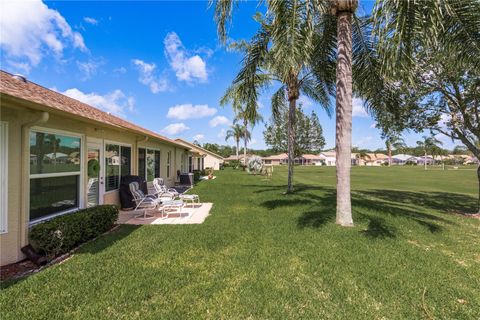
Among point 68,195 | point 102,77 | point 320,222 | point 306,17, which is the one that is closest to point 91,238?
point 68,195

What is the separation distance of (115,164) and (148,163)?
13.3 ft

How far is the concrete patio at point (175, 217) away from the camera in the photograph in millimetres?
8039

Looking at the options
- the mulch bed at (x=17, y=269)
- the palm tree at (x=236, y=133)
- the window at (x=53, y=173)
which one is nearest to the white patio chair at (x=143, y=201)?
the window at (x=53, y=173)

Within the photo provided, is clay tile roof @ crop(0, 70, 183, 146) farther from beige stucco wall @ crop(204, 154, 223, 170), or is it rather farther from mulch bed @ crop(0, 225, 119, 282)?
beige stucco wall @ crop(204, 154, 223, 170)

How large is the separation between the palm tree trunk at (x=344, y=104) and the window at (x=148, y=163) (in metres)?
8.92

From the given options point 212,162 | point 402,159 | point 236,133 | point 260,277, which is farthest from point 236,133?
point 402,159

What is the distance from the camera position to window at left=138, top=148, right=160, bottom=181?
12648 mm

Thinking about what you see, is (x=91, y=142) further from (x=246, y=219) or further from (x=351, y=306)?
(x=351, y=306)

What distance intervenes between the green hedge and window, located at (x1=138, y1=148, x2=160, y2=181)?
6303 mm

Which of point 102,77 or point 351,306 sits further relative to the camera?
point 102,77

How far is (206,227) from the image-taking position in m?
7.26

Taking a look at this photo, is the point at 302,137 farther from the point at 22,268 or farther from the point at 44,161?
the point at 22,268

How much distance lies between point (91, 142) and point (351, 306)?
296 inches

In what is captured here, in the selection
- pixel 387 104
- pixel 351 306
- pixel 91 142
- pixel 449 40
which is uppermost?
pixel 449 40
